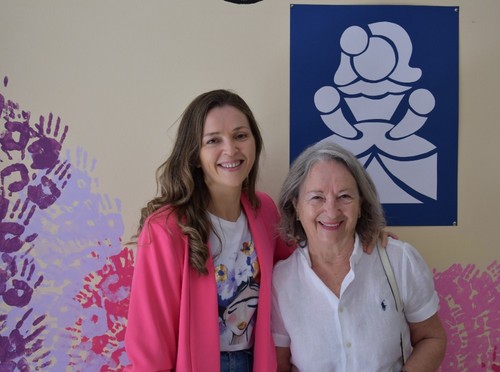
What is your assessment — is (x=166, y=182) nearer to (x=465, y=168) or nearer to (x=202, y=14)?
(x=202, y=14)

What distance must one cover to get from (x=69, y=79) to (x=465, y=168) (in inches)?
69.0

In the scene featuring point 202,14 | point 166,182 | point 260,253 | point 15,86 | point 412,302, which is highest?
point 202,14

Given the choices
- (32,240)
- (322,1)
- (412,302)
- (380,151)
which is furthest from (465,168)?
(32,240)

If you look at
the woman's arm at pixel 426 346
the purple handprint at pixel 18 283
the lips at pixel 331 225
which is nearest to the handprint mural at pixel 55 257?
the purple handprint at pixel 18 283

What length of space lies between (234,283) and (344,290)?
38cm

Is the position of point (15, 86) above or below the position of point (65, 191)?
above

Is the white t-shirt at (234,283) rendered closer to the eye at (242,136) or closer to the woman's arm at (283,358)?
→ the woman's arm at (283,358)

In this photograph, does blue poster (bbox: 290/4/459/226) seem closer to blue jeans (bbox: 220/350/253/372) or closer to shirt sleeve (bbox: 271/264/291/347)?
shirt sleeve (bbox: 271/264/291/347)

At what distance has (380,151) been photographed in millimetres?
1960

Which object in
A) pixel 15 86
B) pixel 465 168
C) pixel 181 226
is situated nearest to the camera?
pixel 181 226

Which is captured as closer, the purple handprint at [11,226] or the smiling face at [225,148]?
the smiling face at [225,148]

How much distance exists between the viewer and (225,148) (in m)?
1.51

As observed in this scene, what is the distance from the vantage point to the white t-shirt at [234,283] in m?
1.55

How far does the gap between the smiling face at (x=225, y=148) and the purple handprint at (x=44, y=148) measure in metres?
0.72
